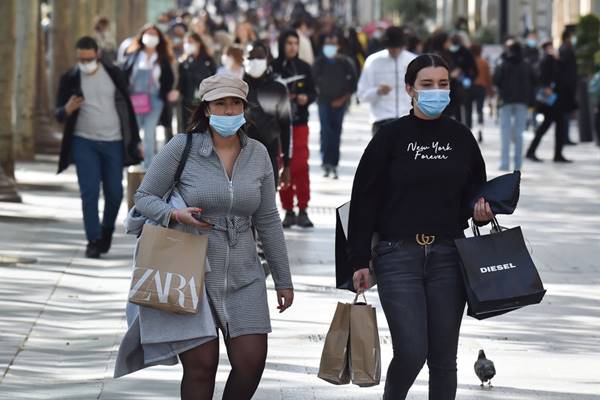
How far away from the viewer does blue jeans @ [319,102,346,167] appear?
21547 millimetres

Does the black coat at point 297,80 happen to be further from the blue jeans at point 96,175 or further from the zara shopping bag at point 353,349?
the zara shopping bag at point 353,349

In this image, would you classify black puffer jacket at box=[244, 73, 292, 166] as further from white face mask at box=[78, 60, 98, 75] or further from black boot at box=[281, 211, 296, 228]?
black boot at box=[281, 211, 296, 228]

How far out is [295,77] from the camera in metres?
16.5

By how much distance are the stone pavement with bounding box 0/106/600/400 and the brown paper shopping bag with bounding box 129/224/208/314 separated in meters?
1.97

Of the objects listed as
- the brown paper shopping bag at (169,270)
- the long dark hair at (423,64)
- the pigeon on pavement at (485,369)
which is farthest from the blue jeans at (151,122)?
the brown paper shopping bag at (169,270)

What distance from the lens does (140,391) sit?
8711 millimetres

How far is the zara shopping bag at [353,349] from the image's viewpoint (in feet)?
22.4

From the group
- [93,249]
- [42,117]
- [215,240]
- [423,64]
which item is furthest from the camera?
[42,117]

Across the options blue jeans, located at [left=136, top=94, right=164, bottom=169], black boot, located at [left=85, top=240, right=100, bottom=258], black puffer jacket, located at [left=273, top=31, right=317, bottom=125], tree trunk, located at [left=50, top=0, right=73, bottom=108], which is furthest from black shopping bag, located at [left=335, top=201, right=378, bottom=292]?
tree trunk, located at [left=50, top=0, right=73, bottom=108]

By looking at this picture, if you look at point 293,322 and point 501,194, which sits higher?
point 501,194

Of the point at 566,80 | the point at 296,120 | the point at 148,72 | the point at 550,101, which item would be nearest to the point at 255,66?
the point at 296,120

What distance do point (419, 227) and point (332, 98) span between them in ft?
48.1

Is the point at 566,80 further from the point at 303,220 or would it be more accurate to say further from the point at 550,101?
the point at 303,220

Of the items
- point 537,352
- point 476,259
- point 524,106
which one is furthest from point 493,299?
point 524,106
